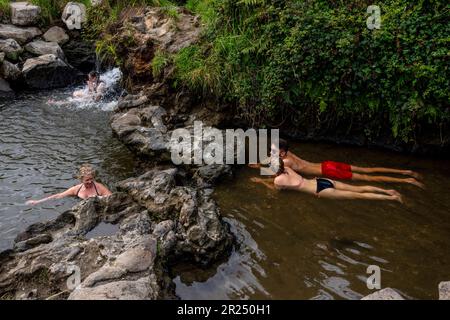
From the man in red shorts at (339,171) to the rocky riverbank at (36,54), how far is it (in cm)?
961

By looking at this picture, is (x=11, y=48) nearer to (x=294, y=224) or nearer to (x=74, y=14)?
(x=74, y=14)

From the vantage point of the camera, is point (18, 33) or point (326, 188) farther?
point (18, 33)

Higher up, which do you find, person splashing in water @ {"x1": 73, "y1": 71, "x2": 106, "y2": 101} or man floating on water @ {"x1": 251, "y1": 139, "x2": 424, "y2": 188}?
person splashing in water @ {"x1": 73, "y1": 71, "x2": 106, "y2": 101}

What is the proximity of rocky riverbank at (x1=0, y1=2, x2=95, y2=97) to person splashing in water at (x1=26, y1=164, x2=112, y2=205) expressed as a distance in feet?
24.2

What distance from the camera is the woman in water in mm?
7410

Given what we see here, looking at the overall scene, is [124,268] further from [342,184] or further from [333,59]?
[333,59]

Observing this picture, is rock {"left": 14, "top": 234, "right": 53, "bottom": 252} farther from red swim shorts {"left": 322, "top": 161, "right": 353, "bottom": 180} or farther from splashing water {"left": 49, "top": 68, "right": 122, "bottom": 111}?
splashing water {"left": 49, "top": 68, "right": 122, "bottom": 111}

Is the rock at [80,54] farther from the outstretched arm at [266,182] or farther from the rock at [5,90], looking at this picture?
the outstretched arm at [266,182]

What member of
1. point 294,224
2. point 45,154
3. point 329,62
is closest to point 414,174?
point 329,62

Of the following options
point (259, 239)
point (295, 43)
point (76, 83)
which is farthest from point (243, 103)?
point (76, 83)

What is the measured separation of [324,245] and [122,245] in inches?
112

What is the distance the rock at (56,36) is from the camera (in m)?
15.6

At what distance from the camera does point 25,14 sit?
50.8 ft

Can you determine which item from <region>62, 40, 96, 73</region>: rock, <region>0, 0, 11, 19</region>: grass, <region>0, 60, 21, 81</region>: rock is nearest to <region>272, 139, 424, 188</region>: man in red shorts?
<region>0, 60, 21, 81</region>: rock
